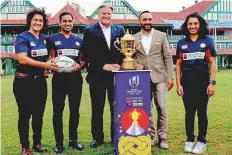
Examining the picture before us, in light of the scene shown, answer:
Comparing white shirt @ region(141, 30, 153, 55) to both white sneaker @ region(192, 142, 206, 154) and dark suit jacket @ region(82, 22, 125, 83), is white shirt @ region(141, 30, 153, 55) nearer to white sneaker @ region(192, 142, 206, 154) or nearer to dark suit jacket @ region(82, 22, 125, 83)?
dark suit jacket @ region(82, 22, 125, 83)

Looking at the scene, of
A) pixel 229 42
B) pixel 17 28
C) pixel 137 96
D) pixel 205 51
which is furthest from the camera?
pixel 229 42

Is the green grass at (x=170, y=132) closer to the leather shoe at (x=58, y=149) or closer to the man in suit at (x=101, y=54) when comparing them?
the leather shoe at (x=58, y=149)

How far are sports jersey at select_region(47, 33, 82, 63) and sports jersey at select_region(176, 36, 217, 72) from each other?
1527 mm

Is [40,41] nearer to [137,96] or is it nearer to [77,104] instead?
[77,104]

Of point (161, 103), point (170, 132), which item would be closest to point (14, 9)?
point (170, 132)

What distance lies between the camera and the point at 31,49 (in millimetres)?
5375

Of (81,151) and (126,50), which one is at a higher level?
(126,50)

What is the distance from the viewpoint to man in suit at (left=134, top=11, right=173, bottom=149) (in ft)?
19.1

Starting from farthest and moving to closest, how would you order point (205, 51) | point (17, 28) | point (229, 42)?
1. point (229, 42)
2. point (17, 28)
3. point (205, 51)

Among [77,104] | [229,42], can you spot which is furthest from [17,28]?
[77,104]

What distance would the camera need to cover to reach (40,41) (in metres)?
5.46

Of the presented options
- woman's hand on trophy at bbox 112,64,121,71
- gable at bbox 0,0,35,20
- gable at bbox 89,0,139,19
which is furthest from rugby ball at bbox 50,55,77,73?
gable at bbox 89,0,139,19

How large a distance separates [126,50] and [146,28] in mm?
624

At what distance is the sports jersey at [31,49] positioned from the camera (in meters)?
5.32
